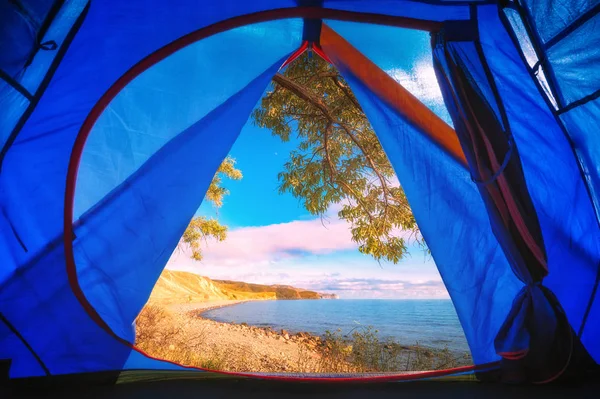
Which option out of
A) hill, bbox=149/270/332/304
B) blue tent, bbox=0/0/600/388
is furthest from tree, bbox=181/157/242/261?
hill, bbox=149/270/332/304

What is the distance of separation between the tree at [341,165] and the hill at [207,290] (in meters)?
30.2

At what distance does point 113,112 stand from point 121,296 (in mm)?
923

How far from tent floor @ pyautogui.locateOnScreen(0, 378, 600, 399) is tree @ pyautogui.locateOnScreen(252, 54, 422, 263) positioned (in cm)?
272

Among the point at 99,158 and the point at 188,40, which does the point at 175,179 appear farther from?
the point at 188,40

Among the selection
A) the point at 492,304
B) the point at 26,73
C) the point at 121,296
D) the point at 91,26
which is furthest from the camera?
the point at 121,296

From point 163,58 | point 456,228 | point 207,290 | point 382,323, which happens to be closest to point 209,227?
point 163,58

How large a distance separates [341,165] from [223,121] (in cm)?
291

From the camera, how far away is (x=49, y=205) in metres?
1.58

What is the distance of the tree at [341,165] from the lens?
3930 mm

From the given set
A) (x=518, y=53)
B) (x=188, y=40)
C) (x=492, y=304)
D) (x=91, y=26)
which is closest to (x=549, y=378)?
(x=492, y=304)

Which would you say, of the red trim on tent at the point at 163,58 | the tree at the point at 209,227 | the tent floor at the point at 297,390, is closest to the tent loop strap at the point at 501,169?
the red trim on tent at the point at 163,58

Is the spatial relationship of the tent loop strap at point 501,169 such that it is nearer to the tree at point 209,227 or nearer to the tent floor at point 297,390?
the tent floor at point 297,390

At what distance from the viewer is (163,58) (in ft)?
5.44

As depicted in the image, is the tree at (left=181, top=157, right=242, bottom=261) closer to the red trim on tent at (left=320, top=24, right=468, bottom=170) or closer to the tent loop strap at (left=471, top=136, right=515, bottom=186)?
the red trim on tent at (left=320, top=24, right=468, bottom=170)
